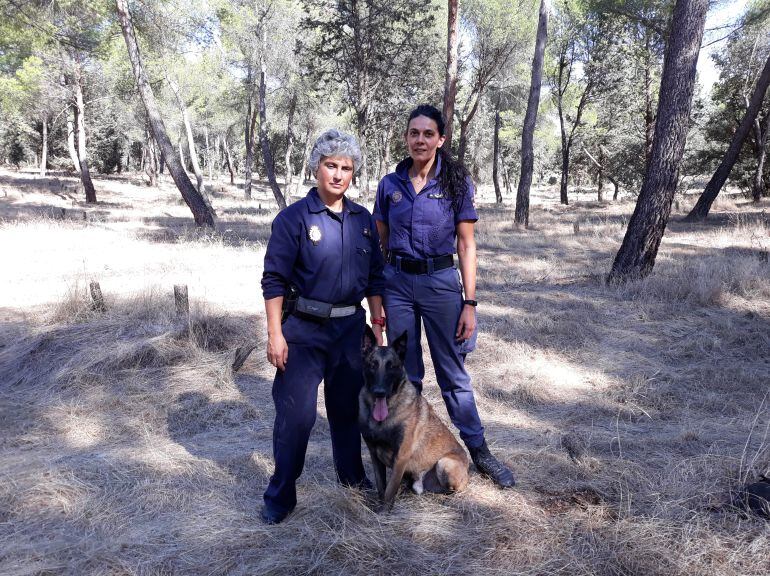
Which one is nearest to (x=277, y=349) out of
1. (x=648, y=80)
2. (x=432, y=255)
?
(x=432, y=255)

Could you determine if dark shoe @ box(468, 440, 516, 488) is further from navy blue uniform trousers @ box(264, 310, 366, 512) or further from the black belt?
the black belt

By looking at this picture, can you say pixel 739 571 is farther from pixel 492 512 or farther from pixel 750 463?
pixel 492 512

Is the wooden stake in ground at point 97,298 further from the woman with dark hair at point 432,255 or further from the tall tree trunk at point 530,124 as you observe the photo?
the tall tree trunk at point 530,124

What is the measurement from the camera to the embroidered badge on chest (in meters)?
2.80

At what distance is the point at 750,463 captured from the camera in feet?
10.5

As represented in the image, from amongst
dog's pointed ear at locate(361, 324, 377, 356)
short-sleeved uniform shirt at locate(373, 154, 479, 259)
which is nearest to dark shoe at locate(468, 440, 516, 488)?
dog's pointed ear at locate(361, 324, 377, 356)

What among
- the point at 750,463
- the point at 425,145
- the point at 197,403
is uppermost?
the point at 425,145

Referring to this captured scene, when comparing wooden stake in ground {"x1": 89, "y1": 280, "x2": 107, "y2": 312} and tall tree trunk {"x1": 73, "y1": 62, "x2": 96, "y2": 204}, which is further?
tall tree trunk {"x1": 73, "y1": 62, "x2": 96, "y2": 204}

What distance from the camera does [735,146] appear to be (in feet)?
46.0

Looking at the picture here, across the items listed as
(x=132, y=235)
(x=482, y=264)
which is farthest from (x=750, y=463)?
(x=132, y=235)

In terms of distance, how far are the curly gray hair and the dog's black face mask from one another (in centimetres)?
96

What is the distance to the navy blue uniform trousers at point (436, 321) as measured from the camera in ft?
10.7

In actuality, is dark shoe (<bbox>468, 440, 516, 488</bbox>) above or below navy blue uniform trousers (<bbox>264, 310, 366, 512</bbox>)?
below

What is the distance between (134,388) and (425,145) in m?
3.98
